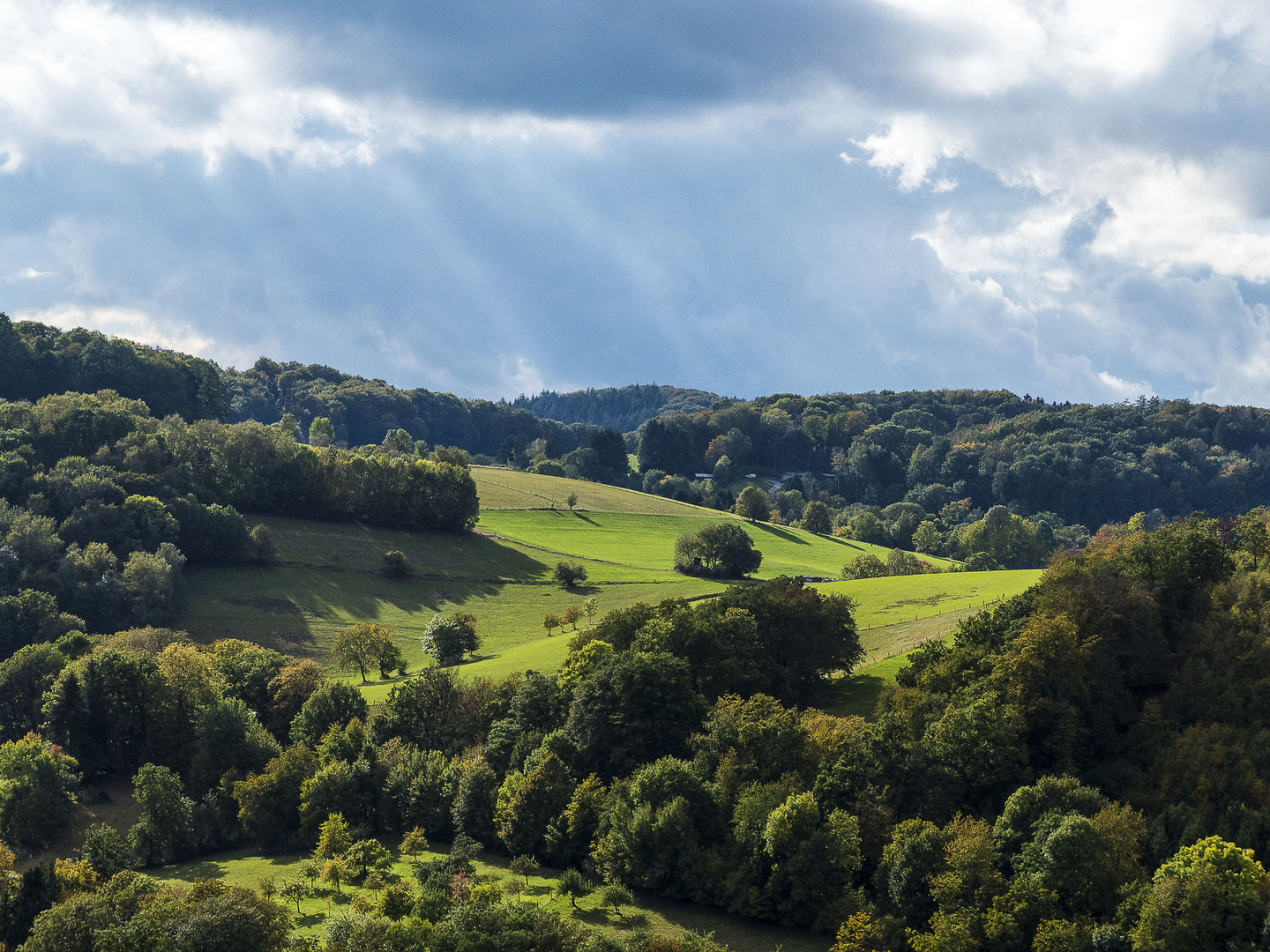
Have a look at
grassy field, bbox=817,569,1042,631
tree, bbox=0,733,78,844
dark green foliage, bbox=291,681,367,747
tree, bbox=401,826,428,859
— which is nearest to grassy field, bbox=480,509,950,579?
grassy field, bbox=817,569,1042,631

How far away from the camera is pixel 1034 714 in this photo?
49.0 metres

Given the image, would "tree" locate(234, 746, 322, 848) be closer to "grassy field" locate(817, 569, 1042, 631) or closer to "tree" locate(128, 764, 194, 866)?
"tree" locate(128, 764, 194, 866)

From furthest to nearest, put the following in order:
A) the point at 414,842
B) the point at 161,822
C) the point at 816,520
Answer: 1. the point at 816,520
2. the point at 161,822
3. the point at 414,842

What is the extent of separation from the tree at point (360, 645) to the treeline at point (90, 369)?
9419 cm

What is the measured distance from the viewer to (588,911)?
47156 mm

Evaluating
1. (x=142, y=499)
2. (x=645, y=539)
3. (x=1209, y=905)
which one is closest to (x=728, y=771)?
(x=1209, y=905)

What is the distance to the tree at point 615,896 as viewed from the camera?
154 feet

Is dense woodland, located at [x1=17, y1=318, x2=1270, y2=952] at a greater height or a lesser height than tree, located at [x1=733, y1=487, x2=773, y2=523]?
lesser

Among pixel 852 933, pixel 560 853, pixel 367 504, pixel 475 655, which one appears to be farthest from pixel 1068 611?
pixel 367 504

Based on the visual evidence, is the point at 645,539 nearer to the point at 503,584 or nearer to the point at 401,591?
the point at 503,584

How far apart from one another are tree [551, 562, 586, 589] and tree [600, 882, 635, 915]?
206 feet

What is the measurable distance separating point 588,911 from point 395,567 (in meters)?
68.5

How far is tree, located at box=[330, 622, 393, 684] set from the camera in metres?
82.9

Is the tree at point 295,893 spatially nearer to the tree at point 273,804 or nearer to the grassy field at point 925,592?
the tree at point 273,804
